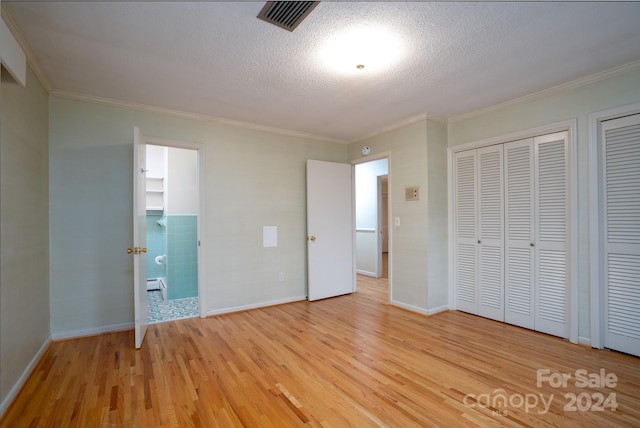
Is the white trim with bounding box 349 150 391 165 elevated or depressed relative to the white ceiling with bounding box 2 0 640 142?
depressed

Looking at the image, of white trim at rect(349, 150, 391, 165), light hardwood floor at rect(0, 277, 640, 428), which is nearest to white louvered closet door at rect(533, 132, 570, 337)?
light hardwood floor at rect(0, 277, 640, 428)

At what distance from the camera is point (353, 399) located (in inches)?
80.0

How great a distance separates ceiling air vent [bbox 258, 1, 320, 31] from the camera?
1.79 m

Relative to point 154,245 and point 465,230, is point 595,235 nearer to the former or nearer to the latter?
point 465,230

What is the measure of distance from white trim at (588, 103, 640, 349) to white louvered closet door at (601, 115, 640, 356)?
41 millimetres

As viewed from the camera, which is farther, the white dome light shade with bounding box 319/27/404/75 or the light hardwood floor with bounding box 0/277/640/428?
the white dome light shade with bounding box 319/27/404/75

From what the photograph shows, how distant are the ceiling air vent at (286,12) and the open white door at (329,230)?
2560 mm

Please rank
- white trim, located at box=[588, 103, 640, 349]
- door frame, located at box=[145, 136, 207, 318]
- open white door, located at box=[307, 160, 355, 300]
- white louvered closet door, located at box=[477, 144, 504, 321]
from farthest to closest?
open white door, located at box=[307, 160, 355, 300] < door frame, located at box=[145, 136, 207, 318] < white louvered closet door, located at box=[477, 144, 504, 321] < white trim, located at box=[588, 103, 640, 349]

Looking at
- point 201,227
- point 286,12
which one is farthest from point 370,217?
point 286,12

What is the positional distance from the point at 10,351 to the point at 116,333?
123 centimetres

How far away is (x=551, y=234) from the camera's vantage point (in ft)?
10.1

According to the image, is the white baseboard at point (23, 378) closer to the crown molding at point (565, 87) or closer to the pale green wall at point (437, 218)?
the pale green wall at point (437, 218)

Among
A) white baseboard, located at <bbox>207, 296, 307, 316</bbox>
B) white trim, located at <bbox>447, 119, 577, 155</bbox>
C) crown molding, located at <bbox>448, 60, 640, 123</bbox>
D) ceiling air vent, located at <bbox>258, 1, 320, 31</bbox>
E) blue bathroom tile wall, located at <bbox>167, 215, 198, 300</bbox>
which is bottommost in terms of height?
white baseboard, located at <bbox>207, 296, 307, 316</bbox>

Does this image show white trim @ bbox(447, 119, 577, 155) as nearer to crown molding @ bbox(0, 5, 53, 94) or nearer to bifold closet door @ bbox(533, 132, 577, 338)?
bifold closet door @ bbox(533, 132, 577, 338)
